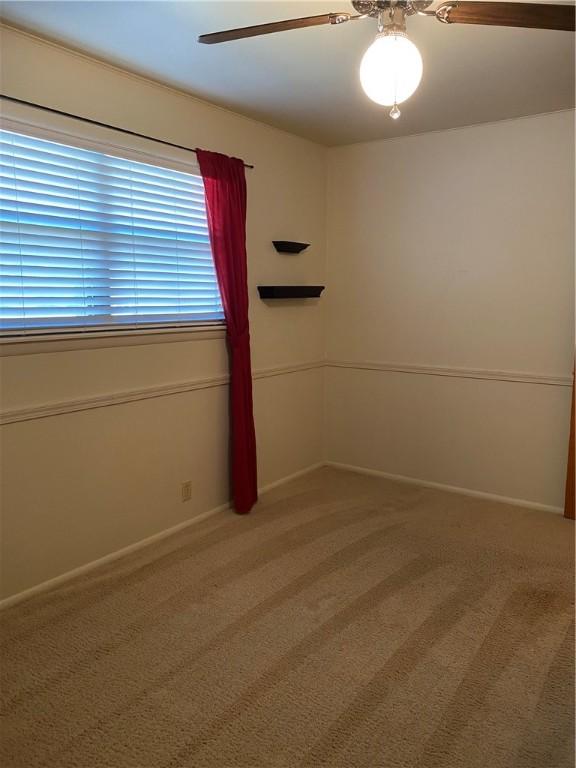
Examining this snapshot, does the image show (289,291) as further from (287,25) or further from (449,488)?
(287,25)

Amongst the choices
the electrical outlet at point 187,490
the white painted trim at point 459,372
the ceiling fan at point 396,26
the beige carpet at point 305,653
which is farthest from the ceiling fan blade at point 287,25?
the white painted trim at point 459,372

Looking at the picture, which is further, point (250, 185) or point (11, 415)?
point (250, 185)

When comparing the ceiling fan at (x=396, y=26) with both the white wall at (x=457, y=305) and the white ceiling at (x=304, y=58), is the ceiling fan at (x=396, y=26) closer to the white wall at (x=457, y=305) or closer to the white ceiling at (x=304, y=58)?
the white ceiling at (x=304, y=58)

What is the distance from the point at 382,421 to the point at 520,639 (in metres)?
2.13

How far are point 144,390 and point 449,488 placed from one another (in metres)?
2.28

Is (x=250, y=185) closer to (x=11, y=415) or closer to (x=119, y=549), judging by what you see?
(x=11, y=415)

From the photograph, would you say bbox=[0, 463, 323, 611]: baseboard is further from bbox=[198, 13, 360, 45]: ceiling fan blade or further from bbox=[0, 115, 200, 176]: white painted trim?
bbox=[198, 13, 360, 45]: ceiling fan blade

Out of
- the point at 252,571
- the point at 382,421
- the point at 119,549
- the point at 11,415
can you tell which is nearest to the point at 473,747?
the point at 252,571

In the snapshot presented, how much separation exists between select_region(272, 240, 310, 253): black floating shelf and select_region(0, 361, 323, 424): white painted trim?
0.84 meters

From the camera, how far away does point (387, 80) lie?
68.5 inches

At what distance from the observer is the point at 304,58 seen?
2.63m

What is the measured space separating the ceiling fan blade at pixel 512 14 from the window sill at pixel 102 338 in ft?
6.53

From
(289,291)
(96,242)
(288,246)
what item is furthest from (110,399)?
(288,246)

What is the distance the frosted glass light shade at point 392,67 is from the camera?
5.61 ft
